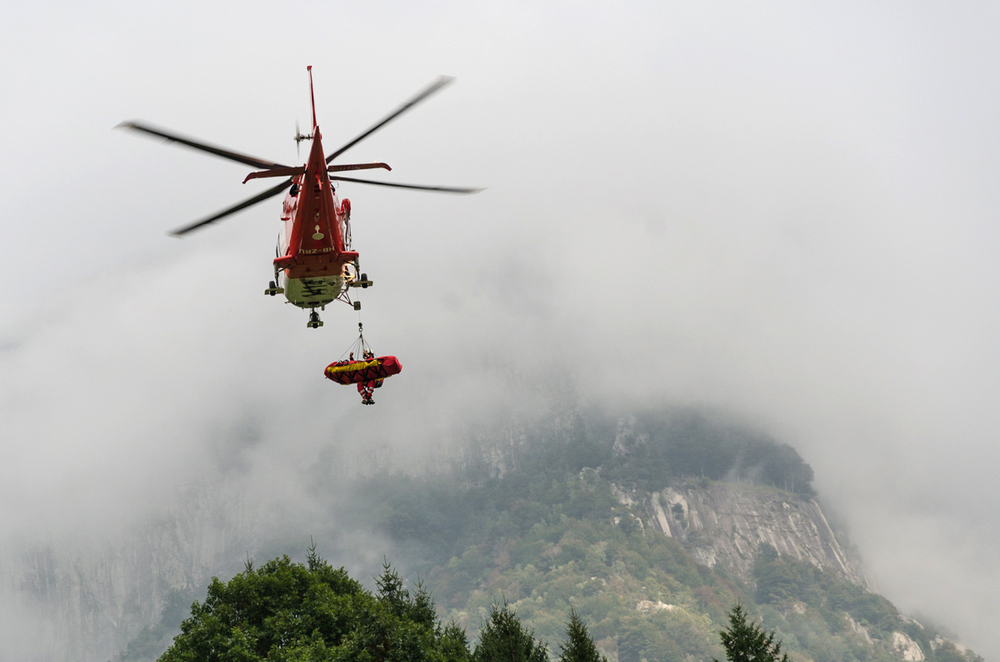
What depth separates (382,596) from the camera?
241 ft

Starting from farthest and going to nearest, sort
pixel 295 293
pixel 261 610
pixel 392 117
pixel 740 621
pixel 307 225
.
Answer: pixel 261 610 → pixel 740 621 → pixel 295 293 → pixel 307 225 → pixel 392 117

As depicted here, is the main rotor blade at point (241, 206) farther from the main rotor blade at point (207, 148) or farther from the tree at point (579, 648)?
the tree at point (579, 648)

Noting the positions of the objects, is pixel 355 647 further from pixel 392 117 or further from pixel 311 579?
pixel 392 117

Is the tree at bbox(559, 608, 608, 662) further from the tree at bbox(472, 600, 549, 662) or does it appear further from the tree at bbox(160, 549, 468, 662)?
the tree at bbox(160, 549, 468, 662)

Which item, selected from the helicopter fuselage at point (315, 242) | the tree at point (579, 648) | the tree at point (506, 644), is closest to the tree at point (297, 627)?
the tree at point (506, 644)

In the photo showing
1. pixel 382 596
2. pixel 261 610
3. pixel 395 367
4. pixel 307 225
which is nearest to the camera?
pixel 307 225

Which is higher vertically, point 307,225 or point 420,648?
point 307,225

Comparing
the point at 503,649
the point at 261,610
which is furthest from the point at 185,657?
the point at 503,649

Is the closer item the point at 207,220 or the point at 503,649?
the point at 207,220

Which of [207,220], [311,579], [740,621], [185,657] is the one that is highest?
[207,220]

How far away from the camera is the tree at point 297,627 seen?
51.5m

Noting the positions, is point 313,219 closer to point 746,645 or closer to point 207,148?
point 207,148

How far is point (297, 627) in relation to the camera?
2218 inches

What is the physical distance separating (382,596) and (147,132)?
176 ft
